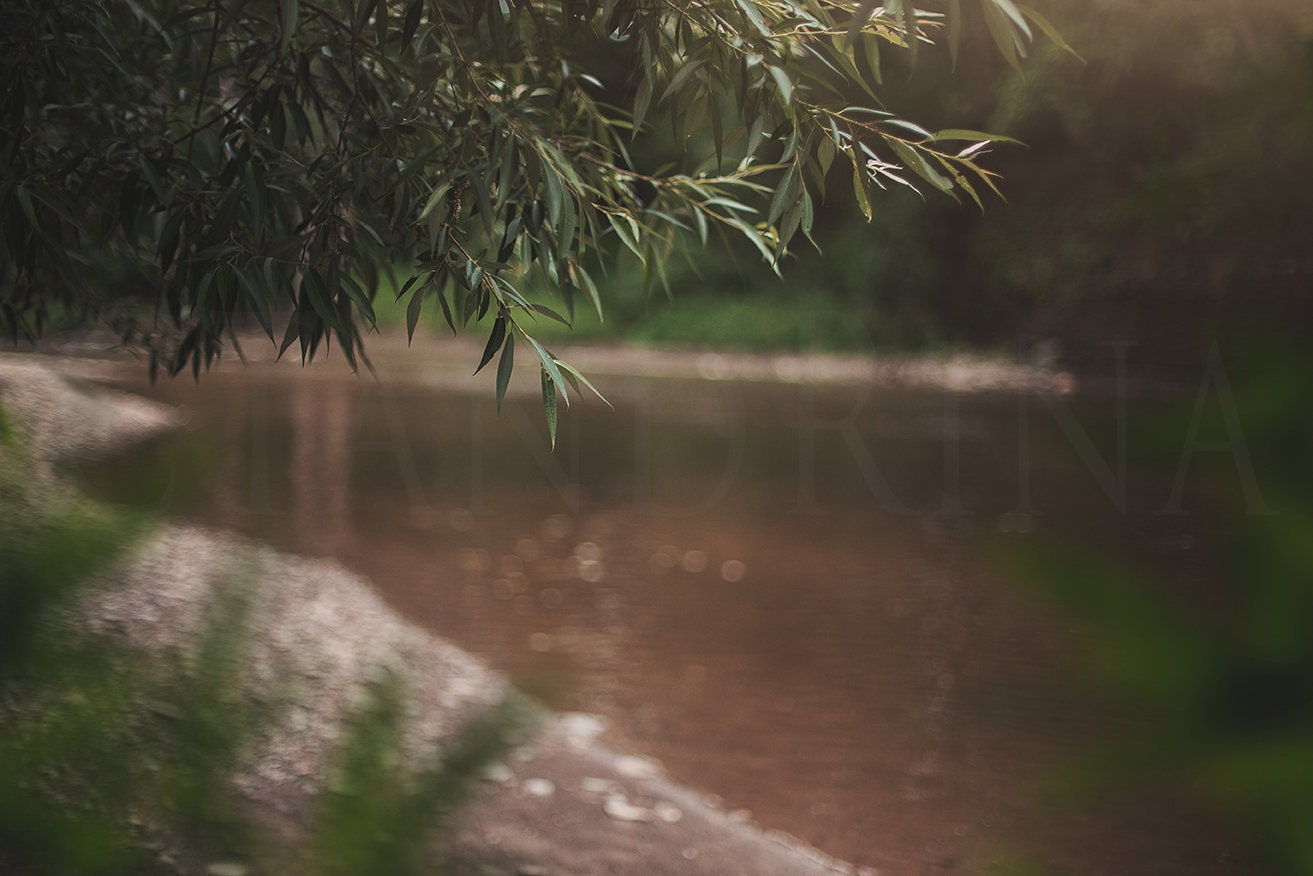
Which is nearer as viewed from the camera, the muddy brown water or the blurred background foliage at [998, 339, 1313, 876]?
the blurred background foliage at [998, 339, 1313, 876]

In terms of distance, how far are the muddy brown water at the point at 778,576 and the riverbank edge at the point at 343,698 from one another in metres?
0.06

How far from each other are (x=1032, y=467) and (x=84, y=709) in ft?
46.0

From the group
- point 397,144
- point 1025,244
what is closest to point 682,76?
point 397,144

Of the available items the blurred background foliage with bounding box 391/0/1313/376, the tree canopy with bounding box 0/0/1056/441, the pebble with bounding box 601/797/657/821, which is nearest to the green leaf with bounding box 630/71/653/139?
the tree canopy with bounding box 0/0/1056/441

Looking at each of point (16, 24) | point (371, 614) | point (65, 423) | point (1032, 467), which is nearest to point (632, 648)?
point (371, 614)

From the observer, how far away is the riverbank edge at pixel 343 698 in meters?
0.64

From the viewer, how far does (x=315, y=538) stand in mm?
8977

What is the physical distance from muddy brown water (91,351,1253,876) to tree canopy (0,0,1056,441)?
0.68 meters

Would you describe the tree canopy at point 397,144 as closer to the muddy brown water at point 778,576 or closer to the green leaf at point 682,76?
the green leaf at point 682,76

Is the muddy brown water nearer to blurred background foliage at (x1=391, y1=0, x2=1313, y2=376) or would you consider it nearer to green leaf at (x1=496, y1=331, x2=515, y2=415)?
green leaf at (x1=496, y1=331, x2=515, y2=415)

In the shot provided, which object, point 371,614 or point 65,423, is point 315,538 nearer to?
point 371,614

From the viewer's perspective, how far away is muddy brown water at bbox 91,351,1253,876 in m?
0.84

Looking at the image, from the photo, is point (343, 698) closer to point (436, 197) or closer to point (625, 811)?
point (436, 197)

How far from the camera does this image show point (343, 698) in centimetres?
105
